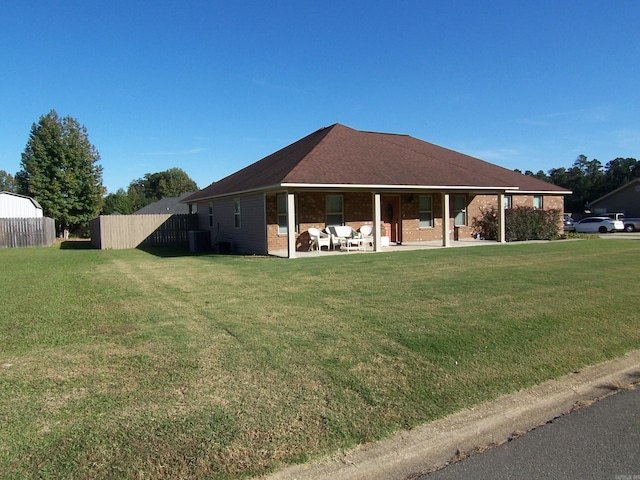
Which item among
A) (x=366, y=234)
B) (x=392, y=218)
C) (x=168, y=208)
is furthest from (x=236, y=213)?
(x=168, y=208)

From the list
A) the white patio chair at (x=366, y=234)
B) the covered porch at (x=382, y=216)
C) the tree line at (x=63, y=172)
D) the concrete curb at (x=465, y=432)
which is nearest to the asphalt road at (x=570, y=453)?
the concrete curb at (x=465, y=432)

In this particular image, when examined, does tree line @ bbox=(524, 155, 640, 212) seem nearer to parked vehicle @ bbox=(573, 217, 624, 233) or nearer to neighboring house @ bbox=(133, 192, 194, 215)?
parked vehicle @ bbox=(573, 217, 624, 233)

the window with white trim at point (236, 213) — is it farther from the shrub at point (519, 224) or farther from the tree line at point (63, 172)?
the tree line at point (63, 172)

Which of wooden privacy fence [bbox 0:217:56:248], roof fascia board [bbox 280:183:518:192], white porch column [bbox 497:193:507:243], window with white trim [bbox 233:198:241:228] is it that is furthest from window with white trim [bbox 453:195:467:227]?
wooden privacy fence [bbox 0:217:56:248]

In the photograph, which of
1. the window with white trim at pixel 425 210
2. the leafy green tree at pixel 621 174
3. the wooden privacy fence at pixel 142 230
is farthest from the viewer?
the leafy green tree at pixel 621 174

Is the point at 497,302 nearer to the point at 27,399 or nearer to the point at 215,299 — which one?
the point at 215,299

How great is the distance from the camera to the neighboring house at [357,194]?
1798cm

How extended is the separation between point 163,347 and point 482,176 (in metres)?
20.1

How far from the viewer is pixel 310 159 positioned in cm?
1883

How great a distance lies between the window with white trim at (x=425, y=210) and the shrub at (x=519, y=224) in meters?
2.87

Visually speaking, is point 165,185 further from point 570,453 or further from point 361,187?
point 570,453

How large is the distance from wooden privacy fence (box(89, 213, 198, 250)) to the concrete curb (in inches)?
965

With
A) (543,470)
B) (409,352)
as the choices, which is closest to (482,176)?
(409,352)

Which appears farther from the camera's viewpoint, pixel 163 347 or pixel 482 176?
pixel 482 176
